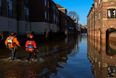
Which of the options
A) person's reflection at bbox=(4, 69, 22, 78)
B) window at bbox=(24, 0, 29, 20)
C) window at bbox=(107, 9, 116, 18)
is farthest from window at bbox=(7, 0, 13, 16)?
person's reflection at bbox=(4, 69, 22, 78)

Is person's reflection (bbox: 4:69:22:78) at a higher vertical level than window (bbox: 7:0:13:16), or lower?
lower

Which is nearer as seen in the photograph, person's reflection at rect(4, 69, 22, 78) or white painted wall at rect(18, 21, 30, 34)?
person's reflection at rect(4, 69, 22, 78)

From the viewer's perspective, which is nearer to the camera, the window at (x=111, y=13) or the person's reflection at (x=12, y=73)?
the person's reflection at (x=12, y=73)

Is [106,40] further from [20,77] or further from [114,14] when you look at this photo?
[20,77]

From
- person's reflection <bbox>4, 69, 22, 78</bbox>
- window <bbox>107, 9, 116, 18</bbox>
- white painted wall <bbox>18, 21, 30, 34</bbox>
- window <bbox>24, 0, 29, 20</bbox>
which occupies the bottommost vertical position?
person's reflection <bbox>4, 69, 22, 78</bbox>

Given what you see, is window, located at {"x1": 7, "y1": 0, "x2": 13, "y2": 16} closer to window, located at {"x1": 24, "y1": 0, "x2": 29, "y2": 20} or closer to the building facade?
the building facade

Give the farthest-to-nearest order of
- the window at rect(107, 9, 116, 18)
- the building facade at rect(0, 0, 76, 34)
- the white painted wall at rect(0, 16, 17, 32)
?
1. the window at rect(107, 9, 116, 18)
2. the building facade at rect(0, 0, 76, 34)
3. the white painted wall at rect(0, 16, 17, 32)

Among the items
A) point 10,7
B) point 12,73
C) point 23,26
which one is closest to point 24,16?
point 23,26

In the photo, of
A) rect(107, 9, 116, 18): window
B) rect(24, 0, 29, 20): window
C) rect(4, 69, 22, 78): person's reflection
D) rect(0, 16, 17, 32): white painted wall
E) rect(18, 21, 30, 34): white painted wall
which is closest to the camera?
rect(4, 69, 22, 78): person's reflection

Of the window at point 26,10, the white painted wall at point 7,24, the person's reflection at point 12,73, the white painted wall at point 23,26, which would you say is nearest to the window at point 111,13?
the white painted wall at point 7,24

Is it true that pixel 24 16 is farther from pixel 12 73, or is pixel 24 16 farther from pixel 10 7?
pixel 12 73

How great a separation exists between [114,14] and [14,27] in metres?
15.0

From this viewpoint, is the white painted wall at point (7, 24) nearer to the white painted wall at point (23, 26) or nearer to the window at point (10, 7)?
the window at point (10, 7)

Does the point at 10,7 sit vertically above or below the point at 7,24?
above
